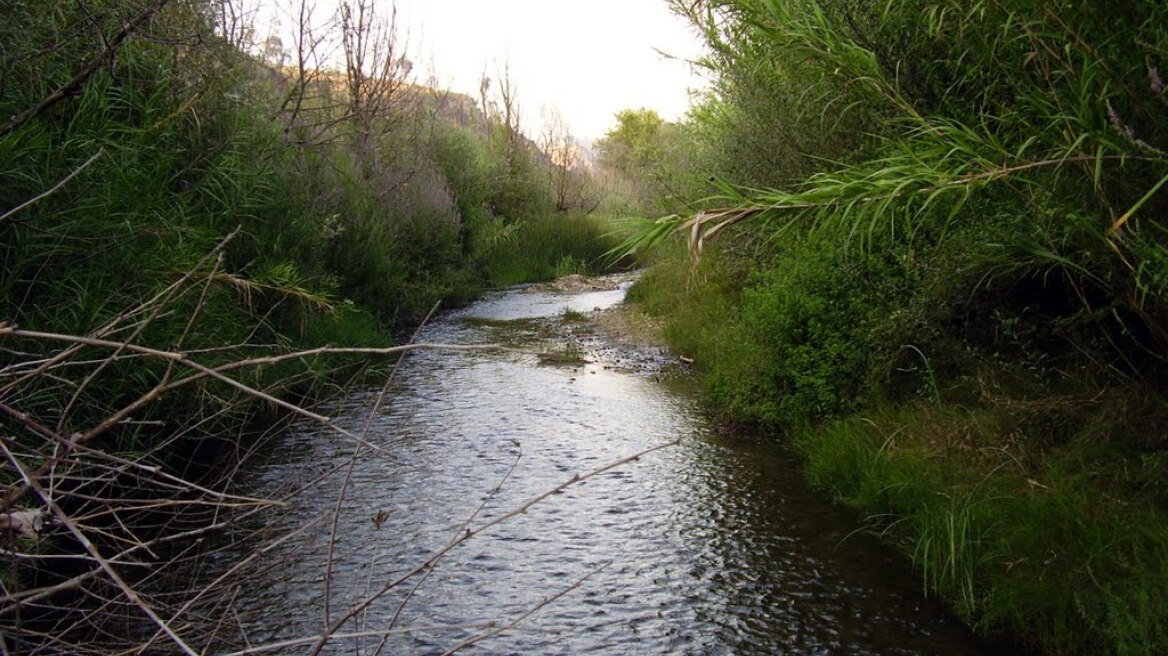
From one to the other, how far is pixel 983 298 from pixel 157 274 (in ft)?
17.5

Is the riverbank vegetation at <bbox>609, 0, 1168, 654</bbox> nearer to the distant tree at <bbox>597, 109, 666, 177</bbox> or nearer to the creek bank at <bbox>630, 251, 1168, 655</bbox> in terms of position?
the creek bank at <bbox>630, 251, 1168, 655</bbox>

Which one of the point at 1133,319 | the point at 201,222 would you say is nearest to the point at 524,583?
the point at 1133,319

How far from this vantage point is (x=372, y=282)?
40.2ft

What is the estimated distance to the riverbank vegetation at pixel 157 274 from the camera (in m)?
2.39

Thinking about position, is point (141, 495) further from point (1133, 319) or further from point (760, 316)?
point (1133, 319)

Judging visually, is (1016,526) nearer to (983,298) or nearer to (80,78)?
(983,298)

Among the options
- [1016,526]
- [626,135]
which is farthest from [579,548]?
[626,135]

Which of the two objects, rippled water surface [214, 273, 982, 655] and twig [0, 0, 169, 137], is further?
rippled water surface [214, 273, 982, 655]

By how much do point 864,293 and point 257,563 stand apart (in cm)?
444

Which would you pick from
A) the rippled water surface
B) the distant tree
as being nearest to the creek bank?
the rippled water surface

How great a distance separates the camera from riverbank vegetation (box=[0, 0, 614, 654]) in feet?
7.85

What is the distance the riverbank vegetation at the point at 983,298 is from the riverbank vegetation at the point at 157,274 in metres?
2.33

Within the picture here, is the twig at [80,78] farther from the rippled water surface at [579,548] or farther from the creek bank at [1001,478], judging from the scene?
the creek bank at [1001,478]

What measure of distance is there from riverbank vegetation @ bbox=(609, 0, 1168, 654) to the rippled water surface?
0.42 m
